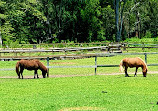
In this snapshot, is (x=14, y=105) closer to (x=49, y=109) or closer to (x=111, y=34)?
(x=49, y=109)

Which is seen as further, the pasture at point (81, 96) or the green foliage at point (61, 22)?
the green foliage at point (61, 22)

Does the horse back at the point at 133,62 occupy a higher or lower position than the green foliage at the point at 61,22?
lower

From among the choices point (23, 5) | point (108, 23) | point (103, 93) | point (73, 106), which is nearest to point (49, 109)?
→ point (73, 106)

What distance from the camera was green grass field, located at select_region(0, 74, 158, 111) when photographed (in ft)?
38.2

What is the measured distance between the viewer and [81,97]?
13.4m

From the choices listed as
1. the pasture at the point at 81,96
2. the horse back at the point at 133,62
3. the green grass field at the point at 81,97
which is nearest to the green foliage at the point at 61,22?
the horse back at the point at 133,62

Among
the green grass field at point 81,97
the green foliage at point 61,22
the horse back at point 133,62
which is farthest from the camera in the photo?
the green foliage at point 61,22

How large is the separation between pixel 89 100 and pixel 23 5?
5201 centimetres

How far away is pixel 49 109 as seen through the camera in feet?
37.4

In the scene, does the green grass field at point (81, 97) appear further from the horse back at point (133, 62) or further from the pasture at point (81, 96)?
the horse back at point (133, 62)

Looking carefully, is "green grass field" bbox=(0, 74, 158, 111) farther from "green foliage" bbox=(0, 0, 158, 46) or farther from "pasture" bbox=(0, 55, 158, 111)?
"green foliage" bbox=(0, 0, 158, 46)

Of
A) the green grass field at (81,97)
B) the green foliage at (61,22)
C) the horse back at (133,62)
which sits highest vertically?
the green foliage at (61,22)

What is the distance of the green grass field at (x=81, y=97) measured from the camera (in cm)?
1165

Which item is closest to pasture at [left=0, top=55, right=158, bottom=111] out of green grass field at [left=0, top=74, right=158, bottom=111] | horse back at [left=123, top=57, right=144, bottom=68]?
green grass field at [left=0, top=74, right=158, bottom=111]
